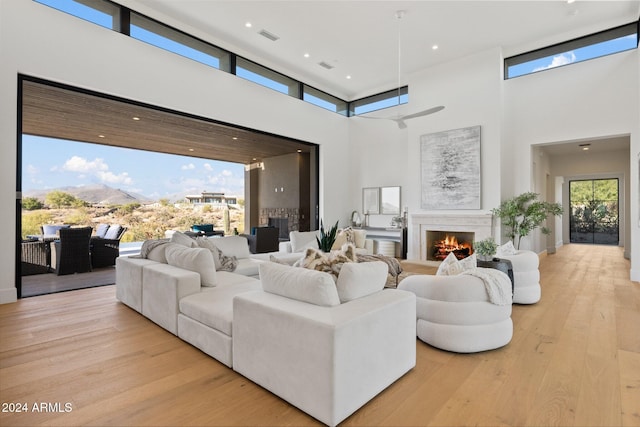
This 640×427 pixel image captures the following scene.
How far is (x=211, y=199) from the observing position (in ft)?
38.7

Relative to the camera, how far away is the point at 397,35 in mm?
5797

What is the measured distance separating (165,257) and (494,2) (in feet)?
19.4

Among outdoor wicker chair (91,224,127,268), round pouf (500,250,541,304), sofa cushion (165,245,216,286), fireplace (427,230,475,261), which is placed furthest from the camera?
fireplace (427,230,475,261)

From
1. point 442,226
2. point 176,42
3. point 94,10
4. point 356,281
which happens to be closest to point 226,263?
point 356,281

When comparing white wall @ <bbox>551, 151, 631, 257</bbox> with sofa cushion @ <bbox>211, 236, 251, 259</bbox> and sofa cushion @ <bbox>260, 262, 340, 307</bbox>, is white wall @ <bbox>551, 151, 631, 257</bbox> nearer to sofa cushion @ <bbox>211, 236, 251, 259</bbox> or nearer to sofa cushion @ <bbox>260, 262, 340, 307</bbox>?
sofa cushion @ <bbox>211, 236, 251, 259</bbox>

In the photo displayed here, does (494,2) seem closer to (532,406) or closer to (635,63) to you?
(635,63)

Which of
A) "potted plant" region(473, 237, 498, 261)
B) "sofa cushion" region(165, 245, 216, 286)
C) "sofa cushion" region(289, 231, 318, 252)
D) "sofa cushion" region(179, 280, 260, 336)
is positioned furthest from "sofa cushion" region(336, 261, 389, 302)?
"sofa cushion" region(289, 231, 318, 252)

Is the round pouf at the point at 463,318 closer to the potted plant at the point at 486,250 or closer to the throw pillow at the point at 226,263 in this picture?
the potted plant at the point at 486,250

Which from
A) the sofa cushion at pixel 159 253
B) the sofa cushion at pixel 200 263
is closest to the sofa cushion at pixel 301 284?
the sofa cushion at pixel 200 263

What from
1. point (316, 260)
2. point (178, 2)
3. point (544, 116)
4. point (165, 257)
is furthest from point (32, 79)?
point (544, 116)

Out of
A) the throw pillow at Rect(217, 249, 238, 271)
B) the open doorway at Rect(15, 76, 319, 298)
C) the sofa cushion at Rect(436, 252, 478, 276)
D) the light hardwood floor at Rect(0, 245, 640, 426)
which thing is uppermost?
the open doorway at Rect(15, 76, 319, 298)

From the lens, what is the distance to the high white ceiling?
4.98m

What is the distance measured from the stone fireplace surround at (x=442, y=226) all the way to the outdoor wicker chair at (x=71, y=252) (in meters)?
6.59

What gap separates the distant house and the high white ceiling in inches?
244
